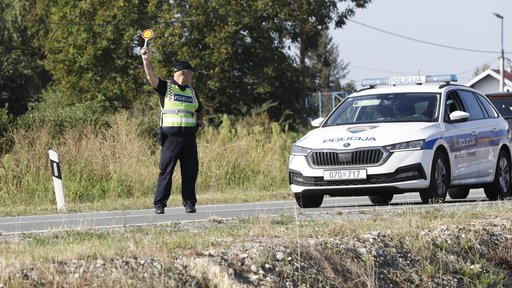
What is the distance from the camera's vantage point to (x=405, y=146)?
14.9 metres

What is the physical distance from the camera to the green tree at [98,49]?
56656 mm

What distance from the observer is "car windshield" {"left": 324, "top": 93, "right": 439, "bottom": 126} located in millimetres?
16016

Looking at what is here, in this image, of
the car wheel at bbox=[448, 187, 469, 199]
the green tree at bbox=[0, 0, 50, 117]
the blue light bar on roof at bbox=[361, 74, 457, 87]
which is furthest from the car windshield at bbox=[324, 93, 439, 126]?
the green tree at bbox=[0, 0, 50, 117]

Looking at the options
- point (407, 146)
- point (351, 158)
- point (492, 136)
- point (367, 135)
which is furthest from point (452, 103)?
point (351, 158)

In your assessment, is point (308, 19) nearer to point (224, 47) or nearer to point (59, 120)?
point (224, 47)

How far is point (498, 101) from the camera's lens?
869 inches

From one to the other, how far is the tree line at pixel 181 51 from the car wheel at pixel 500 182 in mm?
33659

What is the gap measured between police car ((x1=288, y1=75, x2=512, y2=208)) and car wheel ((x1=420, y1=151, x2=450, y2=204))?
1cm

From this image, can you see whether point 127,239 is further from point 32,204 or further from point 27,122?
point 27,122

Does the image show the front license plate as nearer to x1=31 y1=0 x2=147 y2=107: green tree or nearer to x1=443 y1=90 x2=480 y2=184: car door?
x1=443 y1=90 x2=480 y2=184: car door

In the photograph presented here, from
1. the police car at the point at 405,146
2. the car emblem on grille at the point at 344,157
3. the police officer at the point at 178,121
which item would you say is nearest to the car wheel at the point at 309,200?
the police car at the point at 405,146

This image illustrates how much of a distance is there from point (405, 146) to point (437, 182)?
80 centimetres

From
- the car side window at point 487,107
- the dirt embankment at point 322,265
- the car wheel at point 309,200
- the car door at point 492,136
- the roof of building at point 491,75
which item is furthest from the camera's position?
the roof of building at point 491,75

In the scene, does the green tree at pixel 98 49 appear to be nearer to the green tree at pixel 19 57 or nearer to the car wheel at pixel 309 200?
the green tree at pixel 19 57
